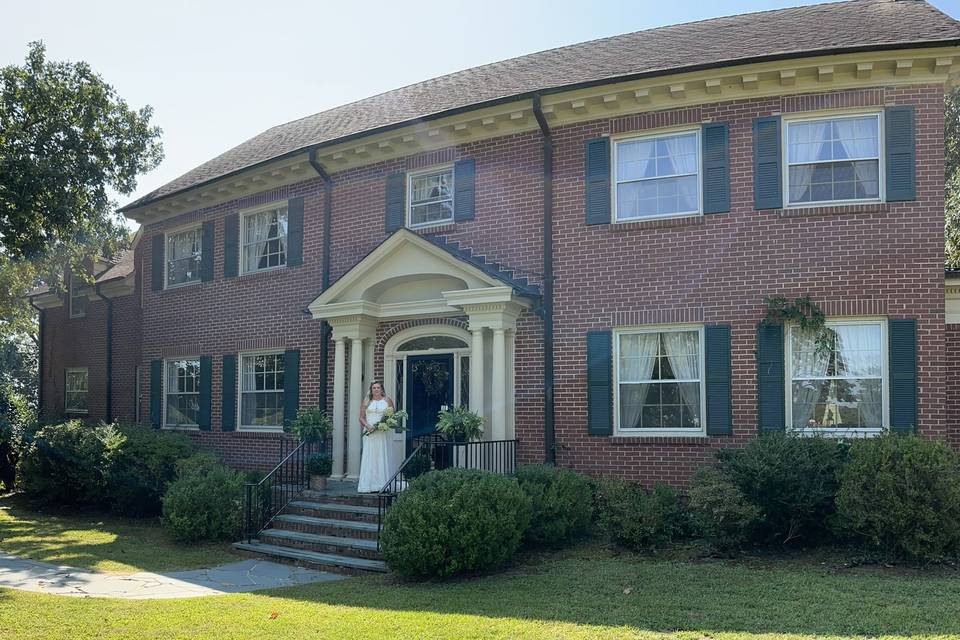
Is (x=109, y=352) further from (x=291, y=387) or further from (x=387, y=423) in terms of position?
(x=387, y=423)

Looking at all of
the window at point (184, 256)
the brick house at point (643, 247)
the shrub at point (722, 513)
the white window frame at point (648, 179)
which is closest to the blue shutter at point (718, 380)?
the brick house at point (643, 247)

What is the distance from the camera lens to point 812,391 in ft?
36.4

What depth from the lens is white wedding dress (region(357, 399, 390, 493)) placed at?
39.6 feet

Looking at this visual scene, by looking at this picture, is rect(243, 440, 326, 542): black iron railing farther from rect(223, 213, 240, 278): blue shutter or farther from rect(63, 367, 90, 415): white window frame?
rect(63, 367, 90, 415): white window frame

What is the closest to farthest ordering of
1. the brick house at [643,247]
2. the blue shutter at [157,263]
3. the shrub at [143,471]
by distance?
the brick house at [643,247], the shrub at [143,471], the blue shutter at [157,263]

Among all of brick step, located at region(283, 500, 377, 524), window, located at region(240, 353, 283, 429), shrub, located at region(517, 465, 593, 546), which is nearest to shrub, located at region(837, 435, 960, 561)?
shrub, located at region(517, 465, 593, 546)

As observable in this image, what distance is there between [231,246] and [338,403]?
4.92 m

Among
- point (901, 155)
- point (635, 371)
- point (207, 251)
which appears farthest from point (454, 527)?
point (207, 251)

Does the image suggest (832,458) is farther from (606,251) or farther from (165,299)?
(165,299)

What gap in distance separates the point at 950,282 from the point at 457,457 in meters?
7.14

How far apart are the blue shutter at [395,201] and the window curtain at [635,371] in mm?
4604

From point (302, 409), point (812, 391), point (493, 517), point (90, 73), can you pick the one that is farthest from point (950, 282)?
point (90, 73)

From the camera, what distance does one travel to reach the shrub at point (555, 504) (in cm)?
1004

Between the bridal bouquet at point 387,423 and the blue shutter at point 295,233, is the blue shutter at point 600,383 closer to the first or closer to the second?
the bridal bouquet at point 387,423
